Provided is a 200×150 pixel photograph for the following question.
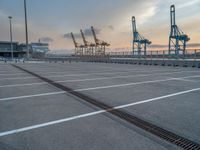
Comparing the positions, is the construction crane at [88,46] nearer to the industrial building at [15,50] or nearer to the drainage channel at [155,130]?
the industrial building at [15,50]

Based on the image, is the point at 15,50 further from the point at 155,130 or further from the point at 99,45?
the point at 155,130

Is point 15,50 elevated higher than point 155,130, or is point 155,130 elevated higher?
point 15,50

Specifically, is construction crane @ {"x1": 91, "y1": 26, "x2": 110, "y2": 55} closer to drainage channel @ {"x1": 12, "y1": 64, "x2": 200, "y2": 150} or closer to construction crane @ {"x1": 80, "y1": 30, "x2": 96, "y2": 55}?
construction crane @ {"x1": 80, "y1": 30, "x2": 96, "y2": 55}

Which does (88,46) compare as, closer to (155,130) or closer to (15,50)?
(15,50)

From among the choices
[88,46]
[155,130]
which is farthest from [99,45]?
[155,130]

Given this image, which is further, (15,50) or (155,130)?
(15,50)

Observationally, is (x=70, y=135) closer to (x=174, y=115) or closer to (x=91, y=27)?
(x=174, y=115)

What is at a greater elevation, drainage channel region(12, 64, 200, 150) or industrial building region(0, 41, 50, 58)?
industrial building region(0, 41, 50, 58)

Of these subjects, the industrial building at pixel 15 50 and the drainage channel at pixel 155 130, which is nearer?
the drainage channel at pixel 155 130

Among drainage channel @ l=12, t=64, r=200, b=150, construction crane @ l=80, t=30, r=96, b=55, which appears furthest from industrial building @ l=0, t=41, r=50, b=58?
drainage channel @ l=12, t=64, r=200, b=150

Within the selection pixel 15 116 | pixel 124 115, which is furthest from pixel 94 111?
pixel 15 116

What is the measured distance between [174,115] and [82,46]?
297ft

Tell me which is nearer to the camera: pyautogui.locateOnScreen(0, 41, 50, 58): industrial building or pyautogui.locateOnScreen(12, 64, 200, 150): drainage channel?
pyautogui.locateOnScreen(12, 64, 200, 150): drainage channel

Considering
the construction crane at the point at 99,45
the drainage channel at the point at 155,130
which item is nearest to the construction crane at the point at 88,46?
the construction crane at the point at 99,45
